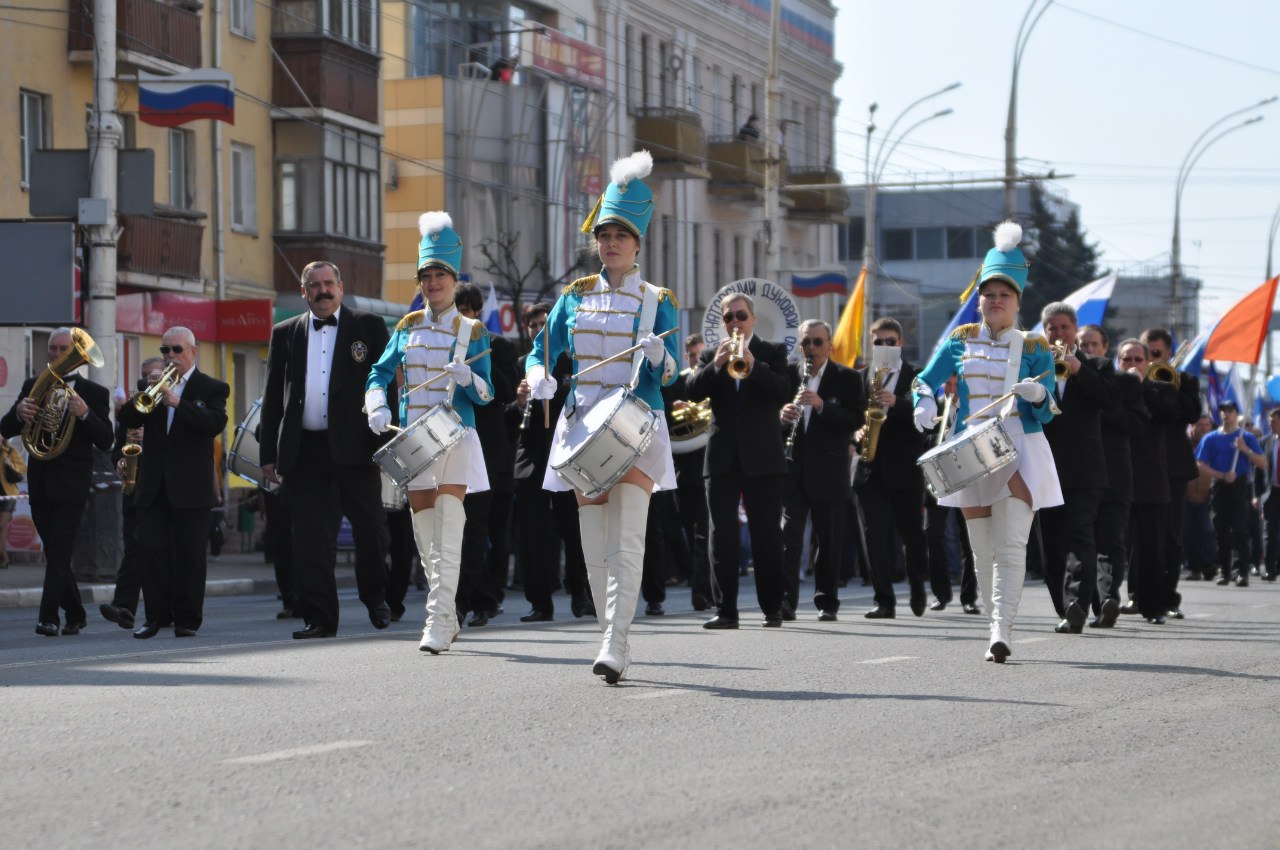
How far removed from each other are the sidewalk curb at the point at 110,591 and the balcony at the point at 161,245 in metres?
9.21

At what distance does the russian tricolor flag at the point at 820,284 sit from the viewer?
45312 mm

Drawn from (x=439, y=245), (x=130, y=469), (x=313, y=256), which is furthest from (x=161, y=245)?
(x=439, y=245)

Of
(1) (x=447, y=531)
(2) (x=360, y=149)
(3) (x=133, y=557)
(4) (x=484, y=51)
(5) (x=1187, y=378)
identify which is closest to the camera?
(1) (x=447, y=531)

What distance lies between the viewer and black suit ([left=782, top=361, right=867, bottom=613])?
1556cm

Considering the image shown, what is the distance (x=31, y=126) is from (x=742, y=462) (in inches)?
797

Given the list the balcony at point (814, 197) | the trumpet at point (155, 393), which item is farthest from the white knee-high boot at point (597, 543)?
the balcony at point (814, 197)

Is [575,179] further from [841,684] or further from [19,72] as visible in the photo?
[841,684]

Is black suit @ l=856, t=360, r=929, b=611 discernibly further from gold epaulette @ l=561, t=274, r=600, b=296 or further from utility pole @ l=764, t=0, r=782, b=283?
utility pole @ l=764, t=0, r=782, b=283

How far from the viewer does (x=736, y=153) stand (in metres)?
58.1

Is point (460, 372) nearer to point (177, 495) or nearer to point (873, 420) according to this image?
point (177, 495)

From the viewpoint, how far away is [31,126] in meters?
31.9

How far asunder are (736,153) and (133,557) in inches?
1727

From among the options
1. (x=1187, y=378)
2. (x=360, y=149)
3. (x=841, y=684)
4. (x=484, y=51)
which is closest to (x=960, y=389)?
(x=841, y=684)

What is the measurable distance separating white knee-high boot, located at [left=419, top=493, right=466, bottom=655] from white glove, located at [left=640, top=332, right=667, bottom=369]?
77.4 inches
